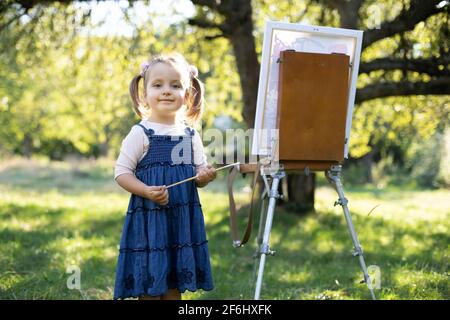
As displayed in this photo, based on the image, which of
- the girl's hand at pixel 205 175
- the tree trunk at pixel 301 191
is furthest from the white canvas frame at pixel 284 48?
the tree trunk at pixel 301 191

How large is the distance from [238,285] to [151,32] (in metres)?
5.67

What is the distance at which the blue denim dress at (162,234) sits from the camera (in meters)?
2.98

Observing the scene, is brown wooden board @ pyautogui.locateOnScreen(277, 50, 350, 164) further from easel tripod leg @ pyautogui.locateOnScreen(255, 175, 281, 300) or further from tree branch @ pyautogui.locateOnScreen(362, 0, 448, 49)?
tree branch @ pyautogui.locateOnScreen(362, 0, 448, 49)

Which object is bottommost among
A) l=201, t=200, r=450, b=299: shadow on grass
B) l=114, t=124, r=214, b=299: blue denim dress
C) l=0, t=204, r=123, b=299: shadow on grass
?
l=0, t=204, r=123, b=299: shadow on grass

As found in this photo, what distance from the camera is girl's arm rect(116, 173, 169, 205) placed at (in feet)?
9.50

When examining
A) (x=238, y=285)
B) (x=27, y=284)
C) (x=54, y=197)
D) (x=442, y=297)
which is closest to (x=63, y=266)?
(x=27, y=284)

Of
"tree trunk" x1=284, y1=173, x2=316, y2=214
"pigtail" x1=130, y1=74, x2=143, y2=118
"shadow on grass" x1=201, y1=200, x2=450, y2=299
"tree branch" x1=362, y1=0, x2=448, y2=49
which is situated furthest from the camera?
"tree trunk" x1=284, y1=173, x2=316, y2=214

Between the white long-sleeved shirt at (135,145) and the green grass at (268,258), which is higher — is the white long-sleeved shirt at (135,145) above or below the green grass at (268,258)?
above

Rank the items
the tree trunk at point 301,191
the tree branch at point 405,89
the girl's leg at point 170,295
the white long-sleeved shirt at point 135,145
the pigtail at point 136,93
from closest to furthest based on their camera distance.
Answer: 1. the white long-sleeved shirt at point 135,145
2. the girl's leg at point 170,295
3. the pigtail at point 136,93
4. the tree branch at point 405,89
5. the tree trunk at point 301,191

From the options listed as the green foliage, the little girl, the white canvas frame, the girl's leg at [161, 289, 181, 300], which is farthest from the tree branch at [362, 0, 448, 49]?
the girl's leg at [161, 289, 181, 300]

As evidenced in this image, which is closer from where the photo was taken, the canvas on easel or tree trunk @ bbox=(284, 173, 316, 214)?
the canvas on easel

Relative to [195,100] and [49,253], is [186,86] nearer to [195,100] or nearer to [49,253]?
[195,100]

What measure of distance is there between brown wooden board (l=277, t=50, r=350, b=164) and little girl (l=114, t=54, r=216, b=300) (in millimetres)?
539

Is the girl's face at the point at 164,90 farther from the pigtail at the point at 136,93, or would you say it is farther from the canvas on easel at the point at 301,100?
the canvas on easel at the point at 301,100
